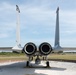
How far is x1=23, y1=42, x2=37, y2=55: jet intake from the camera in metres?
18.8

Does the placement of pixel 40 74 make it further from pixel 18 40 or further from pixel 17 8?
pixel 17 8

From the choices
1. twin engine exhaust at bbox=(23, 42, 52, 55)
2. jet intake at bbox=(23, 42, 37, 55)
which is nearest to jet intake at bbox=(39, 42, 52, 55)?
twin engine exhaust at bbox=(23, 42, 52, 55)

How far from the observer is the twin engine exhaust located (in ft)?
61.9

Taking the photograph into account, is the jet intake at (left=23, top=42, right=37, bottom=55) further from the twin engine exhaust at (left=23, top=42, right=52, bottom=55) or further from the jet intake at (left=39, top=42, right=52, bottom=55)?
the jet intake at (left=39, top=42, right=52, bottom=55)

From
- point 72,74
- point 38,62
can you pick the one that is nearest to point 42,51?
point 72,74

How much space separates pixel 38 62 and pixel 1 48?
25.9 feet

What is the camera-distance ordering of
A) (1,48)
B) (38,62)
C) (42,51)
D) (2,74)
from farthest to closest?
(38,62)
(1,48)
(42,51)
(2,74)

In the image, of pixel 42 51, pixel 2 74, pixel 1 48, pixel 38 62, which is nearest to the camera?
pixel 2 74

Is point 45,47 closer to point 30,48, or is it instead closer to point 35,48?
point 35,48

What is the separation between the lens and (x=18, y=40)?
21.0m

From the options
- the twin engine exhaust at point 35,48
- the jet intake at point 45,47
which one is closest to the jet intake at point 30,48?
the twin engine exhaust at point 35,48

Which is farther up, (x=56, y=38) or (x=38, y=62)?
(x=56, y=38)

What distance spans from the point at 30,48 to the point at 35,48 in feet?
1.39

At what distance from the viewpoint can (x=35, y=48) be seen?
18.9 m
